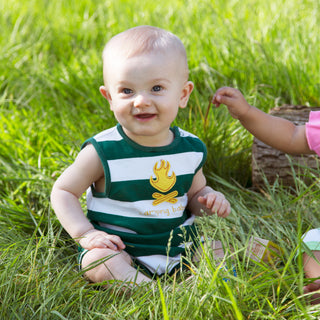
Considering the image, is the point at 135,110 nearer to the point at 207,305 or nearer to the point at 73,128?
the point at 207,305

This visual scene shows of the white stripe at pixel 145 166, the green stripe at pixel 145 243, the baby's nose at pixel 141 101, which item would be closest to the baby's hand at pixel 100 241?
the green stripe at pixel 145 243

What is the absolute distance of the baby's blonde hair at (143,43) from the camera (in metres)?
1.91

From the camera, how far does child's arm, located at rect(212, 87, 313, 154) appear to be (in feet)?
7.03

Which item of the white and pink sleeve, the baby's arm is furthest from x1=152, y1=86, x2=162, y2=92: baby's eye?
the white and pink sleeve

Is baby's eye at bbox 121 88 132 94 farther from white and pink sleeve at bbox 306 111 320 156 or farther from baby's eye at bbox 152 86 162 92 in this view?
white and pink sleeve at bbox 306 111 320 156

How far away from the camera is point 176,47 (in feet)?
6.44

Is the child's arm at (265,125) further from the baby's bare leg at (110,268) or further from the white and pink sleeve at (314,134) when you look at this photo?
the baby's bare leg at (110,268)

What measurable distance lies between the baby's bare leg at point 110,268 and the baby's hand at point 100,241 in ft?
0.06

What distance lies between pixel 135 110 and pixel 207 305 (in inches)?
30.0

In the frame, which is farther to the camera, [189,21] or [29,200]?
[189,21]

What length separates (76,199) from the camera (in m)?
2.00

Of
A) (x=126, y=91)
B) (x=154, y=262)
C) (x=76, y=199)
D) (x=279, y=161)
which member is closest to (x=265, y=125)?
(x=279, y=161)

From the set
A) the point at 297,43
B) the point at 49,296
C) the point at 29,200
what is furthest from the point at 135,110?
the point at 297,43

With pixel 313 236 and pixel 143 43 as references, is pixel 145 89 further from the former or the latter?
pixel 313 236
